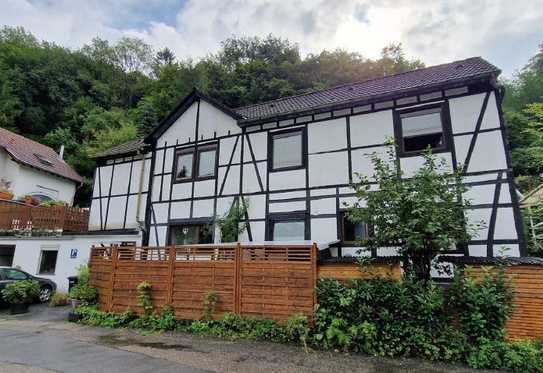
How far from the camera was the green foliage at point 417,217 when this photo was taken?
223 inches

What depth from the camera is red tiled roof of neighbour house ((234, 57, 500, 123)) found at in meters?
8.83

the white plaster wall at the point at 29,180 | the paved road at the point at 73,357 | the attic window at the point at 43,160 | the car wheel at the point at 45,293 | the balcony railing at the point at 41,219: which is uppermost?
the attic window at the point at 43,160

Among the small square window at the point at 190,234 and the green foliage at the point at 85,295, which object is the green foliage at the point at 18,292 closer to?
the green foliage at the point at 85,295

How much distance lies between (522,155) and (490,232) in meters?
17.9

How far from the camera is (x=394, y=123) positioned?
9.35 meters

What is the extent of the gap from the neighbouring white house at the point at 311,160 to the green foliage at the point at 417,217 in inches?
38.4

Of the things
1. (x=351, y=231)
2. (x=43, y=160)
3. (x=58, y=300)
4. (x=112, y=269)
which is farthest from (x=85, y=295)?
(x=43, y=160)

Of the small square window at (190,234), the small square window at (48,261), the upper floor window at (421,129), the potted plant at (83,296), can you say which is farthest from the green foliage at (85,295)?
the upper floor window at (421,129)

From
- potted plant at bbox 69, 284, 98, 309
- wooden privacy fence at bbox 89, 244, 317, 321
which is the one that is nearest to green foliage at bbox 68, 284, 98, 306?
potted plant at bbox 69, 284, 98, 309

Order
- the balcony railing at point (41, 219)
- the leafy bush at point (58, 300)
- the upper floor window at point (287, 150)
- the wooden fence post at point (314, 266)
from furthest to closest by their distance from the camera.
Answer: the balcony railing at point (41, 219) < the leafy bush at point (58, 300) < the upper floor window at point (287, 150) < the wooden fence post at point (314, 266)

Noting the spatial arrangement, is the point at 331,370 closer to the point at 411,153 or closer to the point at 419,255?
the point at 419,255

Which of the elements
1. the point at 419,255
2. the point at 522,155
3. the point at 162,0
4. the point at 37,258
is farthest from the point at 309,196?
the point at 522,155

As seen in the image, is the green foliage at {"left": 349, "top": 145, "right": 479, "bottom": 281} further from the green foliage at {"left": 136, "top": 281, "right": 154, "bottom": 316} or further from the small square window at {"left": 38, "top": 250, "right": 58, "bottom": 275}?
the small square window at {"left": 38, "top": 250, "right": 58, "bottom": 275}

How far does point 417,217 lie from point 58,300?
42.4 ft
